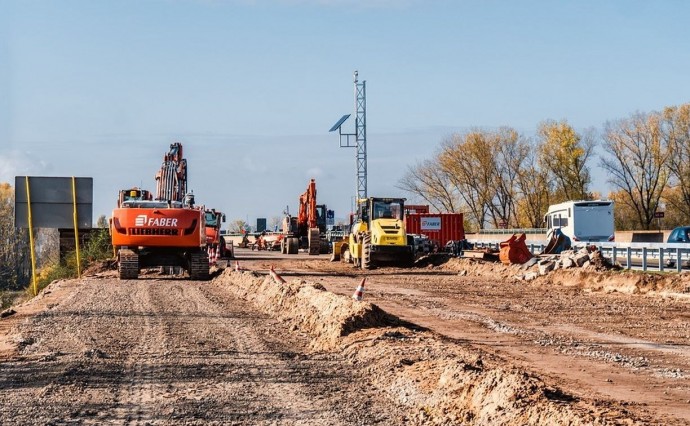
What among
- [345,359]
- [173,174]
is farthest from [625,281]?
[173,174]

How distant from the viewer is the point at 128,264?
99.7 feet

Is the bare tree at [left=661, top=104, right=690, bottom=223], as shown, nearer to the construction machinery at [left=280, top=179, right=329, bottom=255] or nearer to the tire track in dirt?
the construction machinery at [left=280, top=179, right=329, bottom=255]

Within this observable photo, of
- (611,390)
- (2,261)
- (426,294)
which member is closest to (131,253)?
(426,294)

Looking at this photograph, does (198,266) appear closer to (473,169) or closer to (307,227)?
(307,227)

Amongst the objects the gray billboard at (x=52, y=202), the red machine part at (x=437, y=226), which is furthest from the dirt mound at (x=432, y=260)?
the gray billboard at (x=52, y=202)

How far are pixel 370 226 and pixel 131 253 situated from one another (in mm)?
10912

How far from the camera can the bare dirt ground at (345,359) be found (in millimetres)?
9062

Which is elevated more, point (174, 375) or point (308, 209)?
point (308, 209)

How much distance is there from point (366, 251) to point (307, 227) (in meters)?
22.7

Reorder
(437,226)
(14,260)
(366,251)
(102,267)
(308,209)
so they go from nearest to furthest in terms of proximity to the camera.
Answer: (366,251) < (102,267) < (437,226) < (308,209) < (14,260)

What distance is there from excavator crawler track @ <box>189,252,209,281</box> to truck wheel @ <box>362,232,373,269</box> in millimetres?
7920

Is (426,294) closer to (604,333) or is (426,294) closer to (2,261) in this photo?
(604,333)

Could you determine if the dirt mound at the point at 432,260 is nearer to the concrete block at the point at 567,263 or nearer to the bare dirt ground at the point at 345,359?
the concrete block at the point at 567,263

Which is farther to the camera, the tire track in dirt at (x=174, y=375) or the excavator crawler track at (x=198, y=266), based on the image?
the excavator crawler track at (x=198, y=266)
